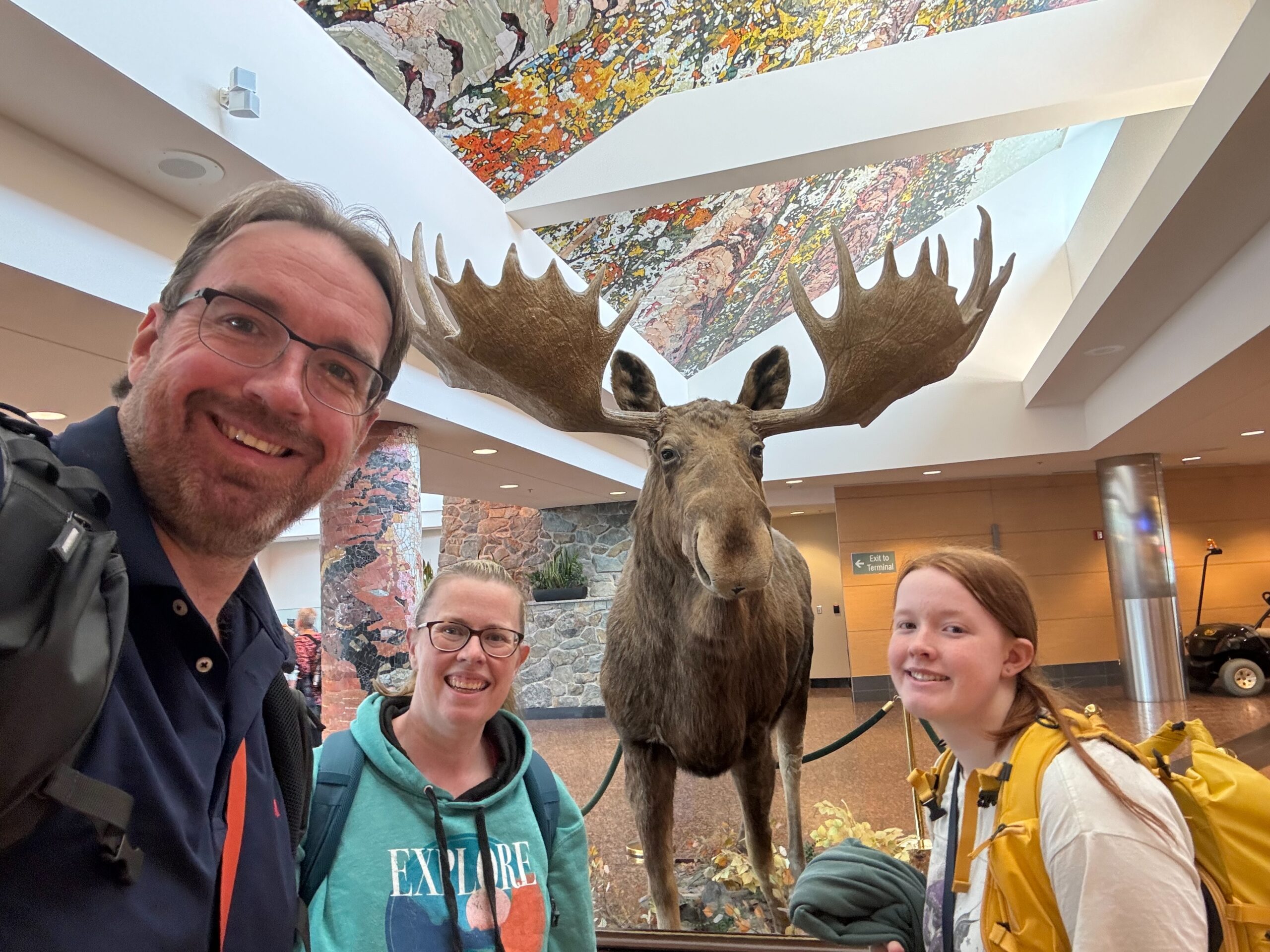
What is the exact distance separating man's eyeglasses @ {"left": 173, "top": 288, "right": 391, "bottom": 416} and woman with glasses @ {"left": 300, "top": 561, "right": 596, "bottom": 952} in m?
0.57

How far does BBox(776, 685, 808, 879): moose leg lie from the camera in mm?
2773

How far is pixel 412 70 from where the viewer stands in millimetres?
3633

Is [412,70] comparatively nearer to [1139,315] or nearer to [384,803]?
[384,803]

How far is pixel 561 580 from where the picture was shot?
33.9 ft

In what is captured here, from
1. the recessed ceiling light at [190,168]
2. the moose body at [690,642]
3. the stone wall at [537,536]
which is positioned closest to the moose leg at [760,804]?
the moose body at [690,642]

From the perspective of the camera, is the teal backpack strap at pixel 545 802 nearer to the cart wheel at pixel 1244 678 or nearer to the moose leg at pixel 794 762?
the moose leg at pixel 794 762

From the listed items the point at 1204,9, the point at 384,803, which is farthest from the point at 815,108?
the point at 384,803

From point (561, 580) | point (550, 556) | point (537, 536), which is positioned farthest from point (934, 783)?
point (537, 536)

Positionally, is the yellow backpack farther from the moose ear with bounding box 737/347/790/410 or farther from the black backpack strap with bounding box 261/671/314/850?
the moose ear with bounding box 737/347/790/410

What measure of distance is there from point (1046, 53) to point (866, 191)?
9.57 feet

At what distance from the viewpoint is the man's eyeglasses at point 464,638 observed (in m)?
1.35

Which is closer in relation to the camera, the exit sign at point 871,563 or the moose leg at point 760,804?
the moose leg at point 760,804

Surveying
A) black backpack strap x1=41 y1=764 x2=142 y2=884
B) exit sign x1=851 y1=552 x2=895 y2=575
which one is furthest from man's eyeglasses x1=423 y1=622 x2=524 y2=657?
exit sign x1=851 y1=552 x2=895 y2=575

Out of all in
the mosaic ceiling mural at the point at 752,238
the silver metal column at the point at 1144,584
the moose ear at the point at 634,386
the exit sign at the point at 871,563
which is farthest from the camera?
the exit sign at the point at 871,563
